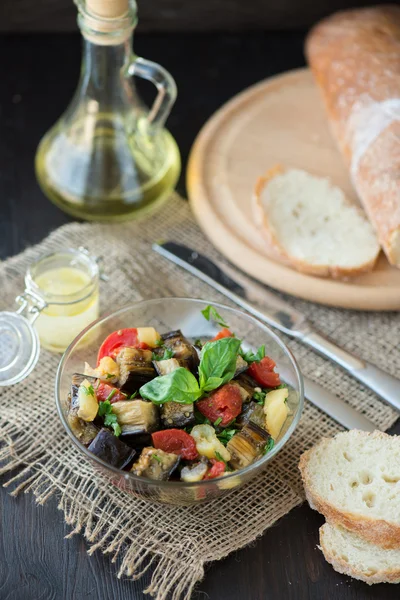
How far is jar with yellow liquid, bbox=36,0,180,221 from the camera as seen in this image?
349cm

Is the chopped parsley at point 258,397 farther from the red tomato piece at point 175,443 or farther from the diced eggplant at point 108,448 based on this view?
the diced eggplant at point 108,448

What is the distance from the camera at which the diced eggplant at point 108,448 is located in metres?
2.41

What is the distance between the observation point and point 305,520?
8.86ft

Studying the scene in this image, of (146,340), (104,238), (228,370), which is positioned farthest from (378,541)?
(104,238)

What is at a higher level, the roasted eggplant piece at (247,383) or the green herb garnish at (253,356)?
the green herb garnish at (253,356)

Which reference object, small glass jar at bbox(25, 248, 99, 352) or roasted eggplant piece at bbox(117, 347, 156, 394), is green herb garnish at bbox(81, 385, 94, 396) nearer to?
roasted eggplant piece at bbox(117, 347, 156, 394)

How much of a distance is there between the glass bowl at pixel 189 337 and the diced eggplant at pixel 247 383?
16 centimetres

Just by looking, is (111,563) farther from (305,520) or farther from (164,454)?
(305,520)

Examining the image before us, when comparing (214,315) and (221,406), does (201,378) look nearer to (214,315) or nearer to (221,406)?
(221,406)

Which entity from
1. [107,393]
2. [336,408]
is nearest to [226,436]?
[107,393]

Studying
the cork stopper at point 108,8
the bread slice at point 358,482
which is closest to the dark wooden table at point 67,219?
the bread slice at point 358,482

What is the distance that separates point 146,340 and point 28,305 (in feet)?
2.03

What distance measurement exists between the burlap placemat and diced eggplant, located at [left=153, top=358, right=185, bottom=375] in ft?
1.51

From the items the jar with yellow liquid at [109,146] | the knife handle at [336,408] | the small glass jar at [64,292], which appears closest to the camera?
the knife handle at [336,408]
